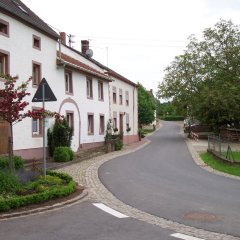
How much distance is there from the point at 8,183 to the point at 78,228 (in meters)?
3.63

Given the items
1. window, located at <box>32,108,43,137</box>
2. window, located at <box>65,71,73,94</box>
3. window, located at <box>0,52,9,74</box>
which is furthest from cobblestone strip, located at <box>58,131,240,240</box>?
window, located at <box>65,71,73,94</box>

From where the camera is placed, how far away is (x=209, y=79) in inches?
2067

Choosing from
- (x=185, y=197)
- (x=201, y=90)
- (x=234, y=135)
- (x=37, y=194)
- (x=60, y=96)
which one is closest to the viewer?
(x=37, y=194)

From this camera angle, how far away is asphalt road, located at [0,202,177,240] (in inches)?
320

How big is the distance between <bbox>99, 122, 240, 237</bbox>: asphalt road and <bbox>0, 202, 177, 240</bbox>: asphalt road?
3.64 ft

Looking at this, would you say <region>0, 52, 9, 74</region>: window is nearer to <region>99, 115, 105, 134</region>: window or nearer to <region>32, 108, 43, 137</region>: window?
<region>32, 108, 43, 137</region>: window

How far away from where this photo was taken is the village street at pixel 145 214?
8438 mm

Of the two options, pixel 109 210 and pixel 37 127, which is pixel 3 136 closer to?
pixel 37 127

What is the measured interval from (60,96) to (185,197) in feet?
53.2

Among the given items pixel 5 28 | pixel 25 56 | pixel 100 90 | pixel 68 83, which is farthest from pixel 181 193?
pixel 100 90

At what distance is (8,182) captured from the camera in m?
11.8

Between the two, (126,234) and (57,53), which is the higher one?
(57,53)

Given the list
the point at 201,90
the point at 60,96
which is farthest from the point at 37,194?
the point at 201,90

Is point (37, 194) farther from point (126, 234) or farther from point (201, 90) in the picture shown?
point (201, 90)
